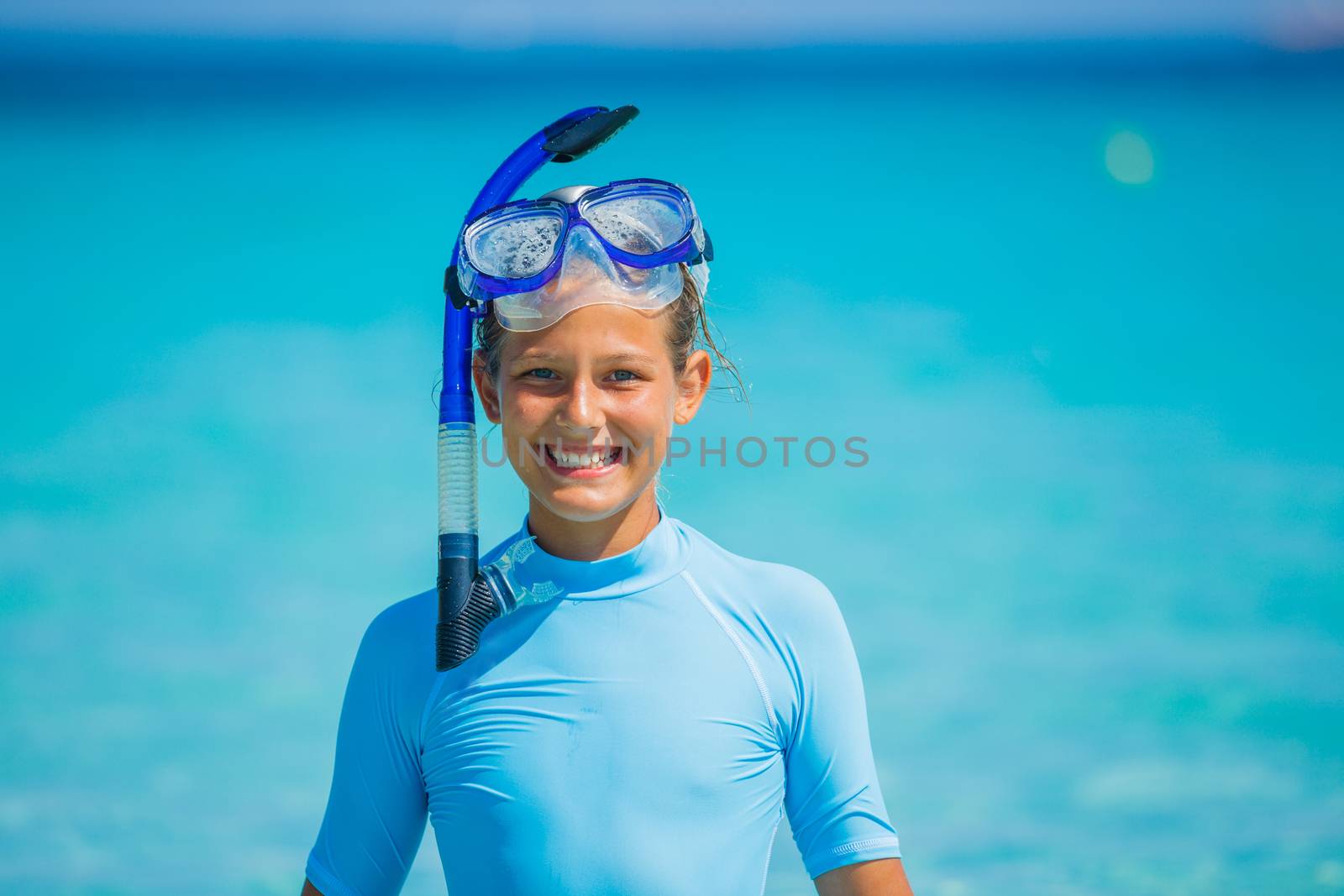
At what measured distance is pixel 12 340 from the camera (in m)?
7.31

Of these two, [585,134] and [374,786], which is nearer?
[374,786]

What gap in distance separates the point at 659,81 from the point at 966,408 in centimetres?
298

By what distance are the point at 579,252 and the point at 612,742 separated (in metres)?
0.58

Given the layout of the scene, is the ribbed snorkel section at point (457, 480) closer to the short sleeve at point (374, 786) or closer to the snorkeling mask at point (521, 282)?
the snorkeling mask at point (521, 282)

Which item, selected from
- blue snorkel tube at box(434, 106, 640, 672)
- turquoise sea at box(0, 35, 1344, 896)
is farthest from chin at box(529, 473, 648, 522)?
turquoise sea at box(0, 35, 1344, 896)

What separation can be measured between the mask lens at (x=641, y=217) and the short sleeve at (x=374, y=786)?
566 millimetres

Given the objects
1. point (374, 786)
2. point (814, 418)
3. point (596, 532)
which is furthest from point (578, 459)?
point (814, 418)

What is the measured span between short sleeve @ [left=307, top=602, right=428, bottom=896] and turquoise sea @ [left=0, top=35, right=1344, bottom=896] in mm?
3089

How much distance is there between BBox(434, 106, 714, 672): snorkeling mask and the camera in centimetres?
162

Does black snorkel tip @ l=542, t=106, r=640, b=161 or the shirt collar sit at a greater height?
black snorkel tip @ l=542, t=106, r=640, b=161

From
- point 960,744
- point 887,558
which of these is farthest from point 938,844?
point 887,558

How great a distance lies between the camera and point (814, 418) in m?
6.87

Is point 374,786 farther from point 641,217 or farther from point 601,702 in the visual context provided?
point 641,217

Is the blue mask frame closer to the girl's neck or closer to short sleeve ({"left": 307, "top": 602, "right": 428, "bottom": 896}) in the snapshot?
the girl's neck
